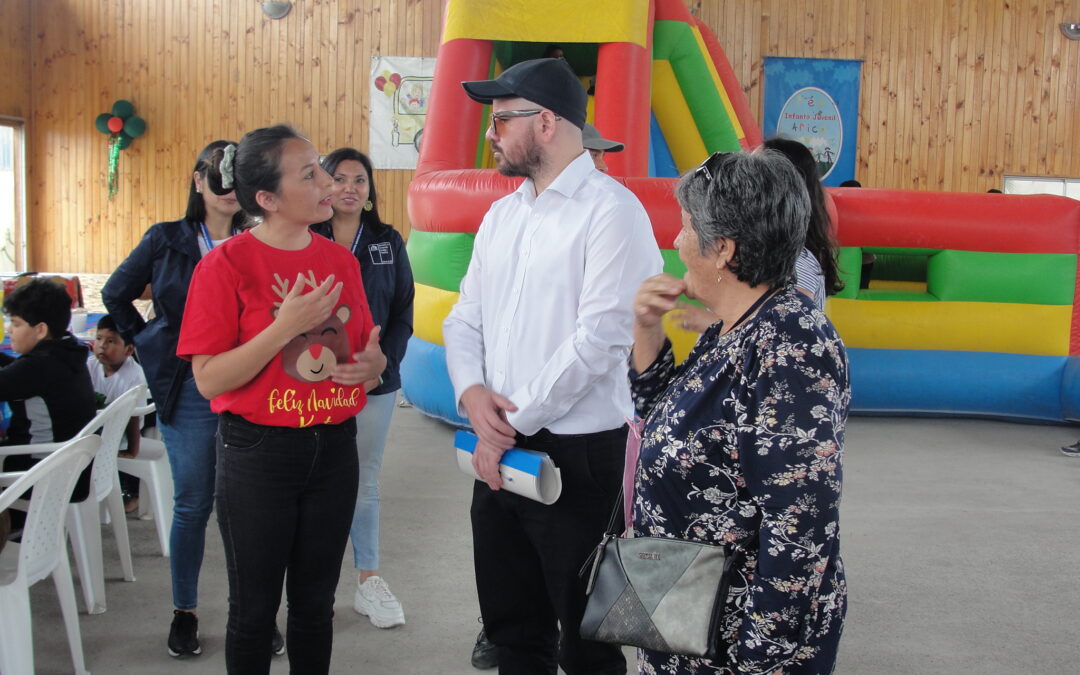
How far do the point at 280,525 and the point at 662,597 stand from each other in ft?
2.92

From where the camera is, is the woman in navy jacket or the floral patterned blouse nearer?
the floral patterned blouse

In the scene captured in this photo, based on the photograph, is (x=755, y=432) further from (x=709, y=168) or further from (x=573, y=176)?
(x=573, y=176)

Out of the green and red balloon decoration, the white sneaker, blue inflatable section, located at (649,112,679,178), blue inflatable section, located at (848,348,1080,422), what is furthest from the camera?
the green and red balloon decoration

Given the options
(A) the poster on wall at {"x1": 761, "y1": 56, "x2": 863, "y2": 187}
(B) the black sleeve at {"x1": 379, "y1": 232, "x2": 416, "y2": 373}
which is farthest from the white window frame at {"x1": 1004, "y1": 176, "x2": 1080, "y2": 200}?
(B) the black sleeve at {"x1": 379, "y1": 232, "x2": 416, "y2": 373}

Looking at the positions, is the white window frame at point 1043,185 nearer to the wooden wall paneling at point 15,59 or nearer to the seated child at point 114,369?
the seated child at point 114,369

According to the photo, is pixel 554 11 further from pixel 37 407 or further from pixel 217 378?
pixel 217 378

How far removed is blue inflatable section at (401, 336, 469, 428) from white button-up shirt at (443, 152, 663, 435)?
3.12m

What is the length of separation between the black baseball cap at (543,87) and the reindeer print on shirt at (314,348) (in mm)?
536

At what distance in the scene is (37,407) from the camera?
294 cm

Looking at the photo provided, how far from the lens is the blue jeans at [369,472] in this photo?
281 cm

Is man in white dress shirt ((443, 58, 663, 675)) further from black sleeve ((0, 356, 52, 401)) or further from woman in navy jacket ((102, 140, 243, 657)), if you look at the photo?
black sleeve ((0, 356, 52, 401))

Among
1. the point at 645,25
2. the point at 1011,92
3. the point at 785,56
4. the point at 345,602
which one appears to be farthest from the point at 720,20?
the point at 345,602

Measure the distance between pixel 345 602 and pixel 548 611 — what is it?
120cm

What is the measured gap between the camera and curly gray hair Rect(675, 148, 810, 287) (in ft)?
4.45
